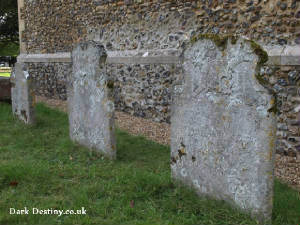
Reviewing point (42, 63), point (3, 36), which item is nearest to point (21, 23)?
point (42, 63)

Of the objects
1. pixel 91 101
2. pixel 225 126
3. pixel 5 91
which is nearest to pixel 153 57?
pixel 91 101

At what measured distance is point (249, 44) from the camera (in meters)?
2.87

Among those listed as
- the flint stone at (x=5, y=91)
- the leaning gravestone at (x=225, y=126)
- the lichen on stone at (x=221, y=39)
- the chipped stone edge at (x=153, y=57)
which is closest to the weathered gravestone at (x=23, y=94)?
the flint stone at (x=5, y=91)

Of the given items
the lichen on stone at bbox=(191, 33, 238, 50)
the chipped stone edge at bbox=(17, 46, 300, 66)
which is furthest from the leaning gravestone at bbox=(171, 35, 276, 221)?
the chipped stone edge at bbox=(17, 46, 300, 66)

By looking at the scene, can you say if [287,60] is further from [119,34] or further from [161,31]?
[119,34]

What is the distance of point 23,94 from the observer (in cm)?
668

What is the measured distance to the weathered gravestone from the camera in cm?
656

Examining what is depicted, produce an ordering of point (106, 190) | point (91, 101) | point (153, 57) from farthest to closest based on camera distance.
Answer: point (153, 57) → point (91, 101) → point (106, 190)

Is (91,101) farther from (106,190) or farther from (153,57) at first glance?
(153,57)

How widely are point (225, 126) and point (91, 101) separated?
7.71 feet

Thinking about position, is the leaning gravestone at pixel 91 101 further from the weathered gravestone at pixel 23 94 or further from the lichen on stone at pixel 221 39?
the lichen on stone at pixel 221 39

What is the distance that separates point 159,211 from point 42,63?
10.1m

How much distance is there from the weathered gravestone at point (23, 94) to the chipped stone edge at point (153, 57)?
2.42 meters

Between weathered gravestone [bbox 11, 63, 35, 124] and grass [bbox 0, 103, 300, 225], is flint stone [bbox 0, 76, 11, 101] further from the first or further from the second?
grass [bbox 0, 103, 300, 225]
